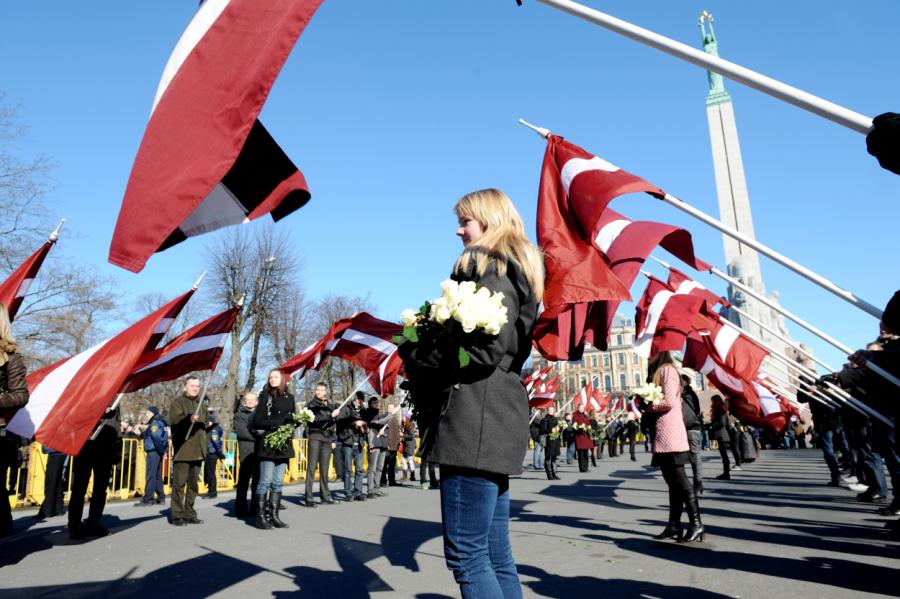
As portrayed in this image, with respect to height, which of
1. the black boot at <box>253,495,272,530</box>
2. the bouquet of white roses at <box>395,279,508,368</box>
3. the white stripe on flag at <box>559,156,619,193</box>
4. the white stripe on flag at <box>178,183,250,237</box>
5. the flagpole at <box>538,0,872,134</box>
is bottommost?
the black boot at <box>253,495,272,530</box>

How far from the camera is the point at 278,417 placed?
9781 mm

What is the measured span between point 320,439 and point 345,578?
23.7ft

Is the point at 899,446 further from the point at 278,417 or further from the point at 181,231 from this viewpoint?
the point at 278,417

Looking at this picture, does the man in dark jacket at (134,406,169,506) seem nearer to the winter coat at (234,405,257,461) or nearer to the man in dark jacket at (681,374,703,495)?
the winter coat at (234,405,257,461)

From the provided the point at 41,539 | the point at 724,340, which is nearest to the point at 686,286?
the point at 724,340

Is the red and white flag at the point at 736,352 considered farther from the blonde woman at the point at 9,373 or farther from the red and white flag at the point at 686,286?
the blonde woman at the point at 9,373

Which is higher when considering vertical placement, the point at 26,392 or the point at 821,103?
the point at 821,103

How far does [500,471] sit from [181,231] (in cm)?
212

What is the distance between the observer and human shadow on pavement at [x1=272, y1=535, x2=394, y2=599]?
16.8 feet

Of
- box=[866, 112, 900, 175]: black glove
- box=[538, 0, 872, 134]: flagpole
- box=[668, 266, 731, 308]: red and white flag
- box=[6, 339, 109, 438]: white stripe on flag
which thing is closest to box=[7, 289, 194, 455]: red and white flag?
box=[6, 339, 109, 438]: white stripe on flag

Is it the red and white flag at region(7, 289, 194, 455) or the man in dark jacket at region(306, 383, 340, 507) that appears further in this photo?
the man in dark jacket at region(306, 383, 340, 507)

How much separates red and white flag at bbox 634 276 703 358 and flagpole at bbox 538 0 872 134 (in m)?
6.93

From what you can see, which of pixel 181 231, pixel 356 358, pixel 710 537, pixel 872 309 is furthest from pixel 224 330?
pixel 872 309

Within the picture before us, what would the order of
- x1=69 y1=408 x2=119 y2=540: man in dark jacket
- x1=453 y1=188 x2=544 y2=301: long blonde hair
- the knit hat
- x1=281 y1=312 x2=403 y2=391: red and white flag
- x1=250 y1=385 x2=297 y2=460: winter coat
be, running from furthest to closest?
x1=281 y1=312 x2=403 y2=391: red and white flag, x1=250 y1=385 x2=297 y2=460: winter coat, x1=69 y1=408 x2=119 y2=540: man in dark jacket, the knit hat, x1=453 y1=188 x2=544 y2=301: long blonde hair
